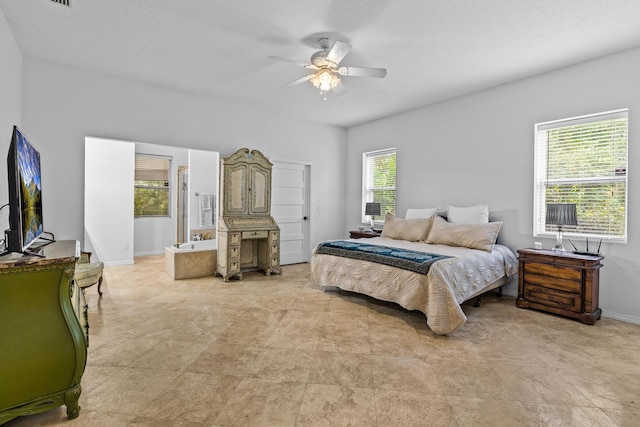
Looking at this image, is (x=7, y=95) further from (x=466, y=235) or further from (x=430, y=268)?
(x=466, y=235)

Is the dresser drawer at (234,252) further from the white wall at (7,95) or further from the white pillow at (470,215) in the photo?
the white pillow at (470,215)

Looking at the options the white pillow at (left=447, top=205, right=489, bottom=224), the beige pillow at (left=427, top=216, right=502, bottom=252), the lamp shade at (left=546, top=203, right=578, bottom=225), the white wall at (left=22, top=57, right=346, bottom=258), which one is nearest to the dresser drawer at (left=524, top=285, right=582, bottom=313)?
the beige pillow at (left=427, top=216, right=502, bottom=252)

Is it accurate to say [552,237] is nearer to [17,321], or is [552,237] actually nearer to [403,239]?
[403,239]

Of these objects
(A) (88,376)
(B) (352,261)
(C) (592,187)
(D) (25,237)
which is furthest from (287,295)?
(C) (592,187)

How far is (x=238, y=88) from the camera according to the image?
15.1 ft

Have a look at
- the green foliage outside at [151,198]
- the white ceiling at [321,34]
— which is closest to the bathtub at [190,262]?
the green foliage outside at [151,198]

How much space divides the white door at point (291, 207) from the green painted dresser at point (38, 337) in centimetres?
427

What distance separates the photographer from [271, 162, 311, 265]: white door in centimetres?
599

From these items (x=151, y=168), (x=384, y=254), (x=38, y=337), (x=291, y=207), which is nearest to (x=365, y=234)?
(x=291, y=207)

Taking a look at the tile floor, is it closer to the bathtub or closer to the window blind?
the bathtub

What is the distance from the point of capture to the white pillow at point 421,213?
4.91 m

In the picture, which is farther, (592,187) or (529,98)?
(529,98)

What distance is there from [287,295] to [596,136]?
4030 mm

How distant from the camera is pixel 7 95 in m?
3.02
